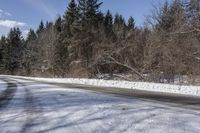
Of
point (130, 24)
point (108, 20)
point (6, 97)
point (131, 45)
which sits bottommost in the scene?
point (6, 97)

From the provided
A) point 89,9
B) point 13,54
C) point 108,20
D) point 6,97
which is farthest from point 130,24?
point 6,97

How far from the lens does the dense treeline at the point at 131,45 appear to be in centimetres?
3078

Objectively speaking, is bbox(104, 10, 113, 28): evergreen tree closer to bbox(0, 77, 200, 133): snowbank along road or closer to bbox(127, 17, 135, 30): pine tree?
bbox(127, 17, 135, 30): pine tree

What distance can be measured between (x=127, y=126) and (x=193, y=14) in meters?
24.2

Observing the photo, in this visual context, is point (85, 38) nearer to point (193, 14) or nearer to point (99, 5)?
point (99, 5)

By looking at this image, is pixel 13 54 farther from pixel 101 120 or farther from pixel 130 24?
pixel 101 120

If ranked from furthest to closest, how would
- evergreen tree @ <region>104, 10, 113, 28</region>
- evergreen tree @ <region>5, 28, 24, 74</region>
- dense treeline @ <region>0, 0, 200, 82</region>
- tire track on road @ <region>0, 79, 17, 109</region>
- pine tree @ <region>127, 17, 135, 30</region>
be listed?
evergreen tree @ <region>5, 28, 24, 74</region>
evergreen tree @ <region>104, 10, 113, 28</region>
pine tree @ <region>127, 17, 135, 30</region>
dense treeline @ <region>0, 0, 200, 82</region>
tire track on road @ <region>0, 79, 17, 109</region>

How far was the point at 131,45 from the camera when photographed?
40.2 meters

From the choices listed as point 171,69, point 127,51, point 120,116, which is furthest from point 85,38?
point 120,116

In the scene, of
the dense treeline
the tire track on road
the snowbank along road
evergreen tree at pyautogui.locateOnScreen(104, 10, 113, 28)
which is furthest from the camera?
evergreen tree at pyautogui.locateOnScreen(104, 10, 113, 28)

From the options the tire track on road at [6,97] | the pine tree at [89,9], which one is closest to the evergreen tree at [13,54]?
the pine tree at [89,9]

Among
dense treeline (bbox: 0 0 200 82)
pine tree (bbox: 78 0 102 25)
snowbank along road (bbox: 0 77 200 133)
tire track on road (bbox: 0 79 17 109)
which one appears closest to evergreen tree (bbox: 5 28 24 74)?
dense treeline (bbox: 0 0 200 82)

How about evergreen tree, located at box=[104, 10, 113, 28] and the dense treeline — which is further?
evergreen tree, located at box=[104, 10, 113, 28]

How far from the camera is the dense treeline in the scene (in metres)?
30.8
